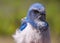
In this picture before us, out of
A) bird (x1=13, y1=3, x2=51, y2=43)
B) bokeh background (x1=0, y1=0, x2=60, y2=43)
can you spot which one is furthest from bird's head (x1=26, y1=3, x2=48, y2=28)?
bokeh background (x1=0, y1=0, x2=60, y2=43)

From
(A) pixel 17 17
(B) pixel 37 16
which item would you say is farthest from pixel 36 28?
(A) pixel 17 17

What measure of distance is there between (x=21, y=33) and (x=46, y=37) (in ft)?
0.29

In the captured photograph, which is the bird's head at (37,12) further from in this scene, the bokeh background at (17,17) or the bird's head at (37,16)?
the bokeh background at (17,17)

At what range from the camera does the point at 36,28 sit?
93 cm

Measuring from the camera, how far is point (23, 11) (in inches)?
106

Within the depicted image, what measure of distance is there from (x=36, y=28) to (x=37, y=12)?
56 millimetres

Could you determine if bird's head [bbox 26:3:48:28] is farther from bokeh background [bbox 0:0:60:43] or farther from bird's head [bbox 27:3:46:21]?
bokeh background [bbox 0:0:60:43]

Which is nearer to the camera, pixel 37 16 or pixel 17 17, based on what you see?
pixel 37 16

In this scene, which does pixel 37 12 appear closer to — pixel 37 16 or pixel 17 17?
pixel 37 16

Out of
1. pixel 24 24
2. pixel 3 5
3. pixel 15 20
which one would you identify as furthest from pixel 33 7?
pixel 3 5

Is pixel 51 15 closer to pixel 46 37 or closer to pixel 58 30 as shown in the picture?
pixel 58 30

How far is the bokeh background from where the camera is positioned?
254 cm

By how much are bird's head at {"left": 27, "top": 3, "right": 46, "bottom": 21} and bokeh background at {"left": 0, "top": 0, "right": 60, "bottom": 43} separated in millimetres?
1451

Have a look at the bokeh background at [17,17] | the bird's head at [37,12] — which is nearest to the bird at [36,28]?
the bird's head at [37,12]
